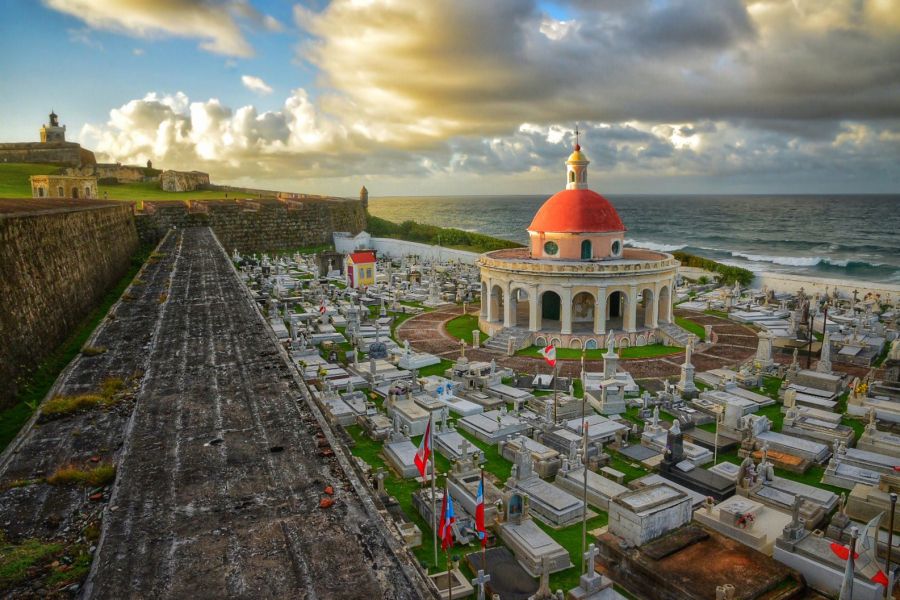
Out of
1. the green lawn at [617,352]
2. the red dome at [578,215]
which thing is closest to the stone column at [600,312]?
the green lawn at [617,352]

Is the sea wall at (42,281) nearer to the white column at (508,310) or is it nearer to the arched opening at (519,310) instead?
the white column at (508,310)

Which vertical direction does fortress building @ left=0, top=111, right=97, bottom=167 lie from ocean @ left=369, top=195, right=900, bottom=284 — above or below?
above

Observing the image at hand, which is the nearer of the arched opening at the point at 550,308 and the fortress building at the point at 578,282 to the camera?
the fortress building at the point at 578,282

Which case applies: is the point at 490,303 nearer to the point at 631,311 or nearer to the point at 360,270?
the point at 631,311

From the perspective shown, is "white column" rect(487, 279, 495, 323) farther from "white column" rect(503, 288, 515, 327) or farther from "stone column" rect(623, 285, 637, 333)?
"stone column" rect(623, 285, 637, 333)

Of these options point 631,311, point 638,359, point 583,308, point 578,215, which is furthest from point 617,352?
point 578,215

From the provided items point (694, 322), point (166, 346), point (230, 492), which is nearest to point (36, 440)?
point (230, 492)

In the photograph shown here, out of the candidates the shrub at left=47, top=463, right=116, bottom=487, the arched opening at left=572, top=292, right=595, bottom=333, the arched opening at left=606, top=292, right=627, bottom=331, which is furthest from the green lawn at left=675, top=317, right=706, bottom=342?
the shrub at left=47, top=463, right=116, bottom=487

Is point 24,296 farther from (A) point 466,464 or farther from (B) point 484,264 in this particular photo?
(B) point 484,264
